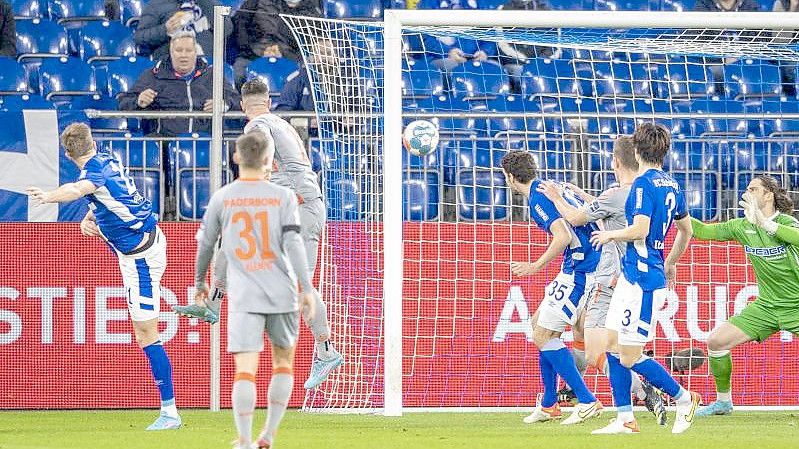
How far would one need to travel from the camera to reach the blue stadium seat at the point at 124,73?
14906 millimetres

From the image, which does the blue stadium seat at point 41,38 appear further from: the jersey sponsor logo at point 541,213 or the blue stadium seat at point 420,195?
the jersey sponsor logo at point 541,213

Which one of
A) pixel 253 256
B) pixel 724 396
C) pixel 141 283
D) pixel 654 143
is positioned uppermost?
pixel 654 143

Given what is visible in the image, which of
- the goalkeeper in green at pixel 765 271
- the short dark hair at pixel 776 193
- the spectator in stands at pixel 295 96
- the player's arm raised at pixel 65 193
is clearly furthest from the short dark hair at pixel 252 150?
the spectator in stands at pixel 295 96

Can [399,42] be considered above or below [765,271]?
above

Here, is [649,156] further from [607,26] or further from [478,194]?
[478,194]

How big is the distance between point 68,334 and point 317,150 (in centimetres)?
283

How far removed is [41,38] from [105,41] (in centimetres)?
78

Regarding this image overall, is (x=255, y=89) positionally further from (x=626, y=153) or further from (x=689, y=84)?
(x=689, y=84)

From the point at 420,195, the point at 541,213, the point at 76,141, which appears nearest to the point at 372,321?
the point at 420,195

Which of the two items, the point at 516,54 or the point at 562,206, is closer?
the point at 562,206

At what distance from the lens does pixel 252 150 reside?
718cm

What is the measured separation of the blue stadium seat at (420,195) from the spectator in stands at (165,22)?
384 centimetres

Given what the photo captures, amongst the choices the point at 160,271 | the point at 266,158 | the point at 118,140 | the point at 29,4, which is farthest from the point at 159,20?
the point at 266,158

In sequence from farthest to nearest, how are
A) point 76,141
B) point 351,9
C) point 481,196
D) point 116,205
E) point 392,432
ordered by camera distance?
point 351,9, point 481,196, point 116,205, point 76,141, point 392,432
